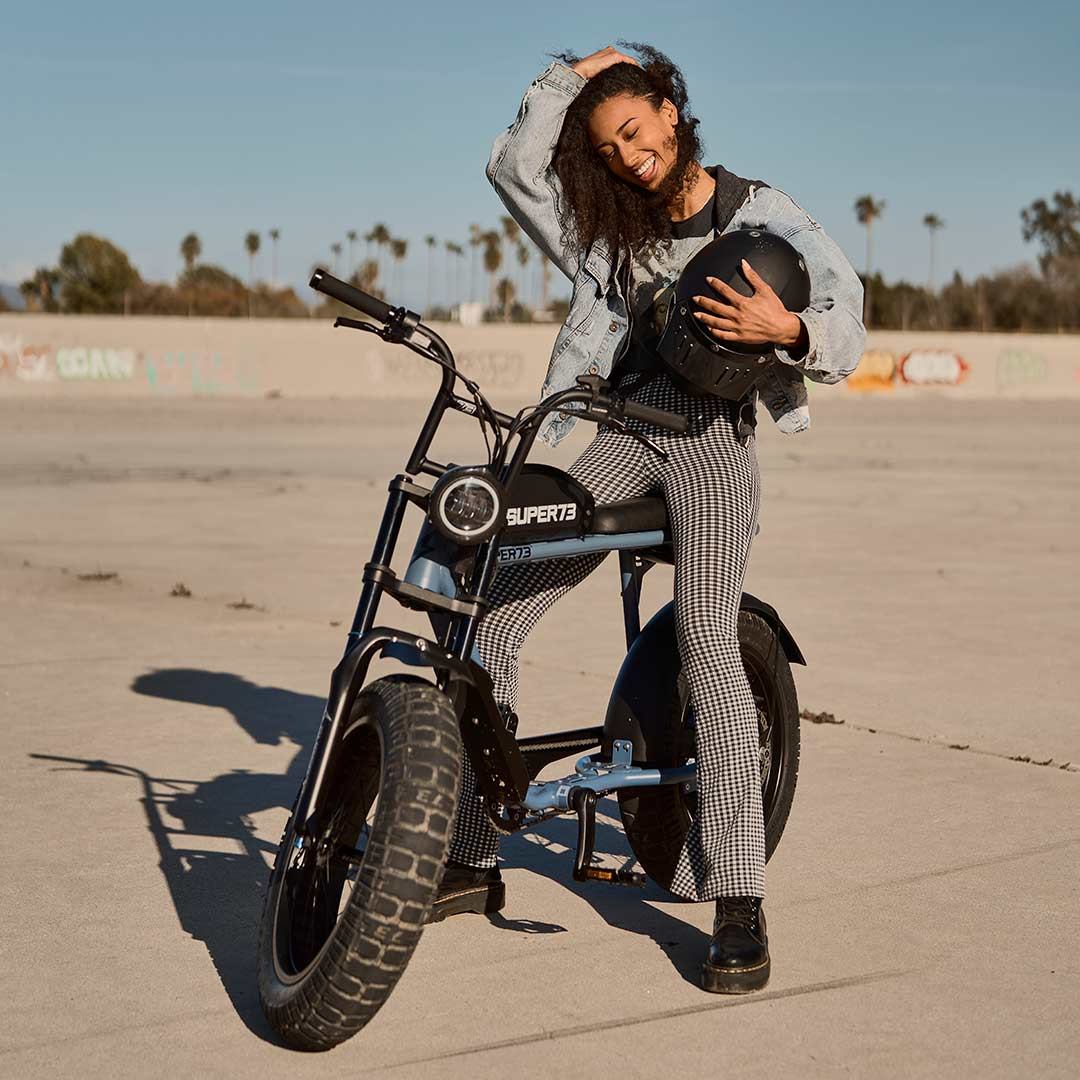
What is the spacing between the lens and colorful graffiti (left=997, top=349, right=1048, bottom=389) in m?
52.2

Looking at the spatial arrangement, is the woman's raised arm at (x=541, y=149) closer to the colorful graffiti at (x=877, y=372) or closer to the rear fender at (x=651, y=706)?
the rear fender at (x=651, y=706)

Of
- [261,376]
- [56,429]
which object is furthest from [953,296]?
[56,429]

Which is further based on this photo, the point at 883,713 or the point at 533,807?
the point at 883,713

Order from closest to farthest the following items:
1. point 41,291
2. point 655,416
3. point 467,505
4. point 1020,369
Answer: point 467,505 < point 655,416 < point 1020,369 < point 41,291

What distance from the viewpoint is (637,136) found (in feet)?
12.4

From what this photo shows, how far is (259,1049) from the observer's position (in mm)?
3191

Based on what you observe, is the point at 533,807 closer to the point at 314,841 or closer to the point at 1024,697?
the point at 314,841

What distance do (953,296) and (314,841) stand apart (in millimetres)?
75952

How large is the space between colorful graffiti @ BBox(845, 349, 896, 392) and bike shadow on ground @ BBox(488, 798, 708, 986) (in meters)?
46.4

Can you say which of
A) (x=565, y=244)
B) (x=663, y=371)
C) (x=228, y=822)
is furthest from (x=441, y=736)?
(x=228, y=822)

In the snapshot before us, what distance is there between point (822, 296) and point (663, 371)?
524mm

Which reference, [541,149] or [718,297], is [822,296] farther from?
[541,149]

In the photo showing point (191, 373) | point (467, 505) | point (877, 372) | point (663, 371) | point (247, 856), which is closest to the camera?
point (467, 505)

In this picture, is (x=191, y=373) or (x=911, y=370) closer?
(x=191, y=373)
